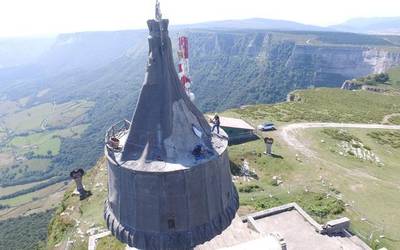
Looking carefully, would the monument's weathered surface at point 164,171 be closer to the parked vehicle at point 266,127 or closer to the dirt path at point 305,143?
the dirt path at point 305,143

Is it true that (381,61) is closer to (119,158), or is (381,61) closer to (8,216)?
(8,216)

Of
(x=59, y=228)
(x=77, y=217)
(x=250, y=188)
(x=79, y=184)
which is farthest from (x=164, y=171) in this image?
(x=79, y=184)

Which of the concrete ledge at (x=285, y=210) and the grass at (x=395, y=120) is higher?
the concrete ledge at (x=285, y=210)

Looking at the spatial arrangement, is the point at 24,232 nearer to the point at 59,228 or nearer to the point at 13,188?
the point at 59,228

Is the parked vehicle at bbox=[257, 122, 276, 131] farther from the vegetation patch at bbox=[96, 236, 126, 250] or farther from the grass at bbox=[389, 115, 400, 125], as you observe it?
the vegetation patch at bbox=[96, 236, 126, 250]

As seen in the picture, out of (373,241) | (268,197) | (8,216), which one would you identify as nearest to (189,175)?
(373,241)

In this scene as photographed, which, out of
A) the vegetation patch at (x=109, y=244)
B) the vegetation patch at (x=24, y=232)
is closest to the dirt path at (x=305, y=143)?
the vegetation patch at (x=109, y=244)

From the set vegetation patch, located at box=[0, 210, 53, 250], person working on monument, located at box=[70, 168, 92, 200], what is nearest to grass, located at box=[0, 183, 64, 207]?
vegetation patch, located at box=[0, 210, 53, 250]
